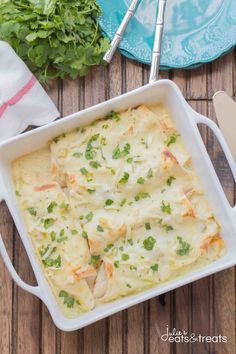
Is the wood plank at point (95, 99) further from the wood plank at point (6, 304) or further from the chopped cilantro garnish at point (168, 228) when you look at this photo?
the chopped cilantro garnish at point (168, 228)

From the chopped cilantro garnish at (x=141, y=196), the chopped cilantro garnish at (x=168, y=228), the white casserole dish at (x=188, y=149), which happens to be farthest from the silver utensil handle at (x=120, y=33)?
the chopped cilantro garnish at (x=168, y=228)

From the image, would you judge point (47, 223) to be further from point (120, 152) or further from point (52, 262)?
point (120, 152)

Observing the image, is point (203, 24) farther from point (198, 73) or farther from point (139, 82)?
point (139, 82)

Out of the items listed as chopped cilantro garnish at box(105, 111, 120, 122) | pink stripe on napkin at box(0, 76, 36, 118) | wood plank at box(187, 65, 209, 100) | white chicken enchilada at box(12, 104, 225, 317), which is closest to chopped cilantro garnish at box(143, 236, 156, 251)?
white chicken enchilada at box(12, 104, 225, 317)

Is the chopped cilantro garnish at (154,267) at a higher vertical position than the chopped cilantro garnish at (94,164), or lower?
lower

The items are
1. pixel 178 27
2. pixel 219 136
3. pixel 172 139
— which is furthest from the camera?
pixel 178 27

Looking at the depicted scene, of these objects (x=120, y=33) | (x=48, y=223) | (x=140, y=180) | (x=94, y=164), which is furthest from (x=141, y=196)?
(x=120, y=33)

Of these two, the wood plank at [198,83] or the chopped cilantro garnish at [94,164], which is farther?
the wood plank at [198,83]
